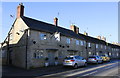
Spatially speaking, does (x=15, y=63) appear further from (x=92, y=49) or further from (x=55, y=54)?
(x=92, y=49)

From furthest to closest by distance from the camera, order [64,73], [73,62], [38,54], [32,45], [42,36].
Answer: [42,36], [38,54], [32,45], [73,62], [64,73]

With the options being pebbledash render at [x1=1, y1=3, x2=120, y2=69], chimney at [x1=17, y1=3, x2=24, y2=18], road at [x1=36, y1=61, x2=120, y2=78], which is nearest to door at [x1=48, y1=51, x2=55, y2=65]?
pebbledash render at [x1=1, y1=3, x2=120, y2=69]

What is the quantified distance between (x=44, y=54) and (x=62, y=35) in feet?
20.5

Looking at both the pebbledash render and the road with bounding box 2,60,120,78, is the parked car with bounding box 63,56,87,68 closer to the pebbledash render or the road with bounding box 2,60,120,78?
the road with bounding box 2,60,120,78

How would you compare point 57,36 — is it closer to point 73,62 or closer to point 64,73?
point 73,62

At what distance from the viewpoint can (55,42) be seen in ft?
75.7

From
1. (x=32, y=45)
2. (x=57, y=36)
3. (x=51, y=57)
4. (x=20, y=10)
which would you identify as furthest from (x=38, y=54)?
(x=20, y=10)

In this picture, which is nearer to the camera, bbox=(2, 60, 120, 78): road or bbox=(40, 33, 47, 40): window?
bbox=(2, 60, 120, 78): road

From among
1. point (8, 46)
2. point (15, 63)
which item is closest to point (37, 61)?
point (15, 63)

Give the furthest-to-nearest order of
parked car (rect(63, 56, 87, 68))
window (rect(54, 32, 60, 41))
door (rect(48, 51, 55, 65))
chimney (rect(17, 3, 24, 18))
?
window (rect(54, 32, 60, 41)) < chimney (rect(17, 3, 24, 18)) < door (rect(48, 51, 55, 65)) < parked car (rect(63, 56, 87, 68))

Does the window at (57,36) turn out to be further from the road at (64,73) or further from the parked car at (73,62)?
the road at (64,73)

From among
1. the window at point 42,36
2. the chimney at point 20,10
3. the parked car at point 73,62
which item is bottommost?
the parked car at point 73,62

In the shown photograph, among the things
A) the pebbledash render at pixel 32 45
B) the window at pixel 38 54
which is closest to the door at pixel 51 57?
the pebbledash render at pixel 32 45

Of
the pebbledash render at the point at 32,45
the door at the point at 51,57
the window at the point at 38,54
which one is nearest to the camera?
the pebbledash render at the point at 32,45
